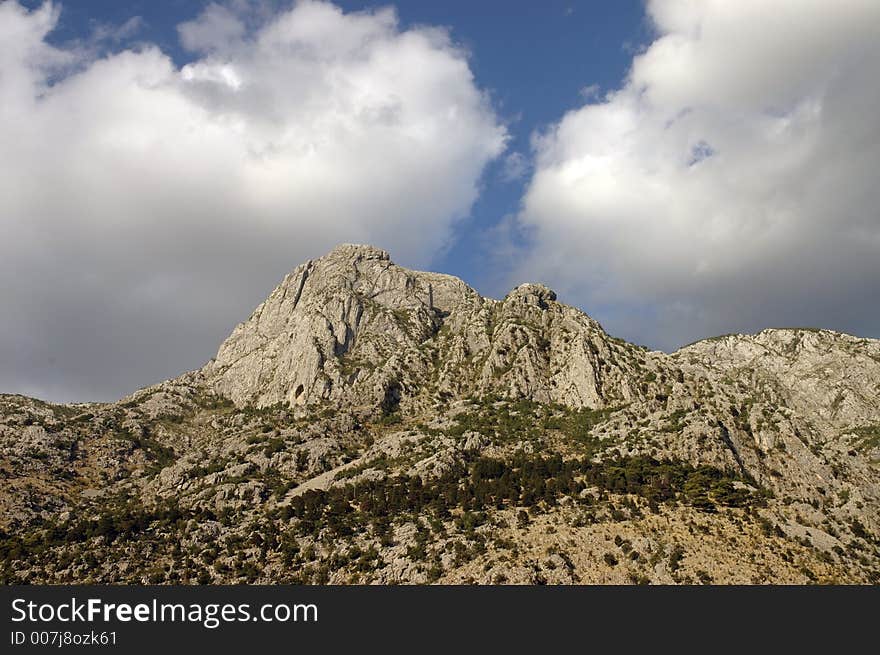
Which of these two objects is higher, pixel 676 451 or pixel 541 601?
pixel 676 451

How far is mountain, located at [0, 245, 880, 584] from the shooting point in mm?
86000

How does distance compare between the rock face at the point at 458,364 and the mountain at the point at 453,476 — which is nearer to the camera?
the mountain at the point at 453,476

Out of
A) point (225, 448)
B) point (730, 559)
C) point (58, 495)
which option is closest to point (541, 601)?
point (730, 559)

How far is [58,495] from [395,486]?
249 ft

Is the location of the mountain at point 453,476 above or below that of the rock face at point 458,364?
below

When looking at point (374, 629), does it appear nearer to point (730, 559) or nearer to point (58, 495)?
point (730, 559)

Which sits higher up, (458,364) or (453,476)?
(458,364)

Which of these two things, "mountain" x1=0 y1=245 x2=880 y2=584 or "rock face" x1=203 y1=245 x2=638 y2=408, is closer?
"mountain" x1=0 y1=245 x2=880 y2=584

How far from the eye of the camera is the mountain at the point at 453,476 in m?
86.0

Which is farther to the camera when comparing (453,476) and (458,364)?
(458,364)

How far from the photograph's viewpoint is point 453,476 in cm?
11488

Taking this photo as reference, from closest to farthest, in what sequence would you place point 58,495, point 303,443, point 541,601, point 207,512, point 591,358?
point 541,601, point 207,512, point 58,495, point 303,443, point 591,358

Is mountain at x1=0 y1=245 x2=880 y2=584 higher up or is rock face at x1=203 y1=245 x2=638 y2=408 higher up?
rock face at x1=203 y1=245 x2=638 y2=408

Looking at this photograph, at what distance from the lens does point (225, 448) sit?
145625mm
